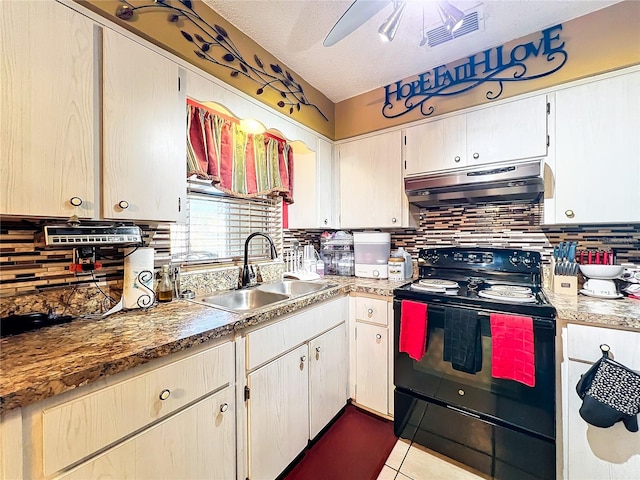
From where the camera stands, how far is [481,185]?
1.76 metres

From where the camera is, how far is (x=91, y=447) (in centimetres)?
77

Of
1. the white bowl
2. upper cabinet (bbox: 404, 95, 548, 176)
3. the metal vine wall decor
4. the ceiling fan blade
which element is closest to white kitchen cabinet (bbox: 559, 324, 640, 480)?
the white bowl

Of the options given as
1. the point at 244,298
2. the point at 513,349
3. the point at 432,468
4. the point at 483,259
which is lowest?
the point at 432,468

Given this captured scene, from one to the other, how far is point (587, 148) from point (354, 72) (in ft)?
5.04

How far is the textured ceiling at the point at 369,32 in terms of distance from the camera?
1.47 metres

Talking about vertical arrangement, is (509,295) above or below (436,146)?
below

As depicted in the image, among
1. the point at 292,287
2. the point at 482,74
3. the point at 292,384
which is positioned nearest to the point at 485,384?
the point at 292,384

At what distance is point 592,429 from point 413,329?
2.76ft

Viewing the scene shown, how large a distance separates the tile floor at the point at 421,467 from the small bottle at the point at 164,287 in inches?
57.3

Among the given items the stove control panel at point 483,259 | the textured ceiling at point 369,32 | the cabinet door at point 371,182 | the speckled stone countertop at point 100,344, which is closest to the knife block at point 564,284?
the stove control panel at point 483,259

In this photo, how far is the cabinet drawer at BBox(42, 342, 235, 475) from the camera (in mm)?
715

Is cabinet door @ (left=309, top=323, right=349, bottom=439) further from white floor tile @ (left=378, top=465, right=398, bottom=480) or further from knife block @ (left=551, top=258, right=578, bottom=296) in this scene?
knife block @ (left=551, top=258, right=578, bottom=296)

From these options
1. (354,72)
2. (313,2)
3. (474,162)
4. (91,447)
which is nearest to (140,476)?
(91,447)

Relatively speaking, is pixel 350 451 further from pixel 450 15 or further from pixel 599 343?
pixel 450 15
